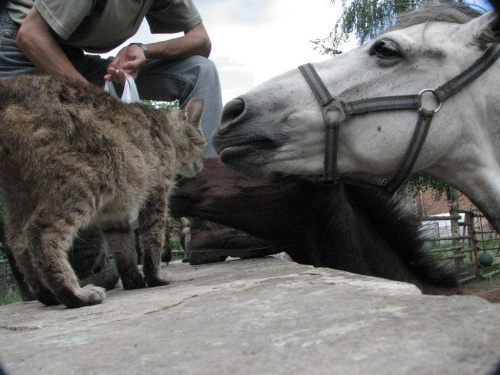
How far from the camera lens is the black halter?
270cm

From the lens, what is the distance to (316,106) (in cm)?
279

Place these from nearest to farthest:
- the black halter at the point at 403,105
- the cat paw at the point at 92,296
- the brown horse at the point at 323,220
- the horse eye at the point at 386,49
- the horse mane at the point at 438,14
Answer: the cat paw at the point at 92,296 → the black halter at the point at 403,105 → the horse eye at the point at 386,49 → the horse mane at the point at 438,14 → the brown horse at the point at 323,220

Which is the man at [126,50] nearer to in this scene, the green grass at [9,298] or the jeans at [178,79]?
the jeans at [178,79]

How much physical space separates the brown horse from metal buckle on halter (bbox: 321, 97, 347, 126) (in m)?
0.63

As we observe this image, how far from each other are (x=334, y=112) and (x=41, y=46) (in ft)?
7.26

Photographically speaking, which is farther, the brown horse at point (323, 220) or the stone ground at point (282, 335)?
the brown horse at point (323, 220)

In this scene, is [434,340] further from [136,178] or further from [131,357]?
[136,178]

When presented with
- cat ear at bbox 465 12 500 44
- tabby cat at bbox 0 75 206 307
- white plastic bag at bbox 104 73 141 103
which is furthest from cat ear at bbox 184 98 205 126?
cat ear at bbox 465 12 500 44

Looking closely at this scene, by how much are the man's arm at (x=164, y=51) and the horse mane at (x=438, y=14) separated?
6.28ft

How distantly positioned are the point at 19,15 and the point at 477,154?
337 cm

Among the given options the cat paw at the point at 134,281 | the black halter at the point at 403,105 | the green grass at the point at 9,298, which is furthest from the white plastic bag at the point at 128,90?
the green grass at the point at 9,298

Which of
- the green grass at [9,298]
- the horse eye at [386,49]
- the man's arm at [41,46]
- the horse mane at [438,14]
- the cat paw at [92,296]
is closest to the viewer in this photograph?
the cat paw at [92,296]

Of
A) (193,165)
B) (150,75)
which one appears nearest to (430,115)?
(193,165)

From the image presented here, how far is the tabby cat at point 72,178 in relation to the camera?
253 cm
